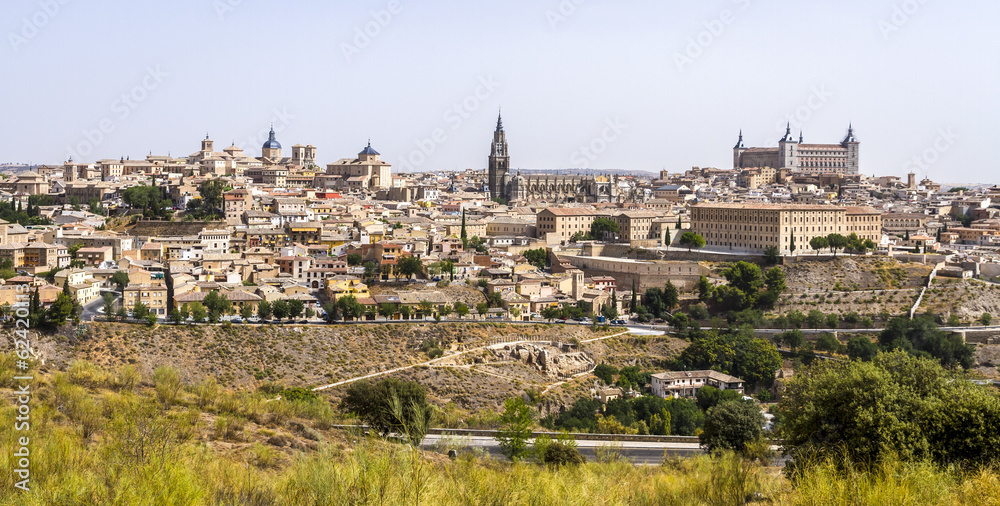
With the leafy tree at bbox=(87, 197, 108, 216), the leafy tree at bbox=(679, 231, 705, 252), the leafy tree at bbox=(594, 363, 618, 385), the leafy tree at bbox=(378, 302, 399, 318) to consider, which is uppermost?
the leafy tree at bbox=(87, 197, 108, 216)

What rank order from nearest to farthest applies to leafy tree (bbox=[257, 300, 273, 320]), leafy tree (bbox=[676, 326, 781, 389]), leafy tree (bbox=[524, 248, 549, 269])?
leafy tree (bbox=[257, 300, 273, 320]) → leafy tree (bbox=[676, 326, 781, 389]) → leafy tree (bbox=[524, 248, 549, 269])

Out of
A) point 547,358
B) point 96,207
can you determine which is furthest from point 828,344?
point 96,207

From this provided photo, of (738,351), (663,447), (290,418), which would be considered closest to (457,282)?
(738,351)

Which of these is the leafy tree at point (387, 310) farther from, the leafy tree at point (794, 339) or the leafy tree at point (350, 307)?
the leafy tree at point (794, 339)

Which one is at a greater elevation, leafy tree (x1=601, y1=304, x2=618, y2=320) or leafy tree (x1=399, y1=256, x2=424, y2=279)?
leafy tree (x1=399, y1=256, x2=424, y2=279)

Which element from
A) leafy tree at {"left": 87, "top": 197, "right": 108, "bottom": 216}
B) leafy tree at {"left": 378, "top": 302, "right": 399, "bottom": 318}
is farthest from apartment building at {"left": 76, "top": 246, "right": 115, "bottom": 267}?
leafy tree at {"left": 378, "top": 302, "right": 399, "bottom": 318}

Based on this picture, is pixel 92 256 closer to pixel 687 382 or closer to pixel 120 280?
pixel 120 280

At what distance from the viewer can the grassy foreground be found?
246 inches

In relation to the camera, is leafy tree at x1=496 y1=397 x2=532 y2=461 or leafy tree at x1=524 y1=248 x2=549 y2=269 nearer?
leafy tree at x1=496 y1=397 x2=532 y2=461

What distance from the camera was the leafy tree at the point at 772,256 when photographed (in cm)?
3525

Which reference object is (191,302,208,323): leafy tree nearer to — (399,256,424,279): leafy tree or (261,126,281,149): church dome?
(399,256,424,279): leafy tree

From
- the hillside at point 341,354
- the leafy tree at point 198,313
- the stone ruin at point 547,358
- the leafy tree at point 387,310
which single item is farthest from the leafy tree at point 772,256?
the leafy tree at point 198,313

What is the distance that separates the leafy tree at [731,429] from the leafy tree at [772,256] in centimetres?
2129

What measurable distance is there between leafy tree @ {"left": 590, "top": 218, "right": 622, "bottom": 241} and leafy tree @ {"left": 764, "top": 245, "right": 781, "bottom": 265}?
721 cm
